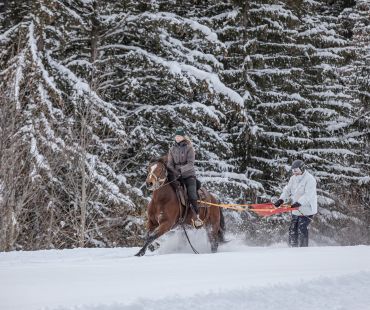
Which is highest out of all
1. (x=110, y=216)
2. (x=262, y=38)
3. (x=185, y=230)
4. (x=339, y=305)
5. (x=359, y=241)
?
(x=262, y=38)

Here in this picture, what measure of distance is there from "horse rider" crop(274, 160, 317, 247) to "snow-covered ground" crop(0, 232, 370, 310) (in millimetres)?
3033

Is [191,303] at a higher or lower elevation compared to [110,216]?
higher

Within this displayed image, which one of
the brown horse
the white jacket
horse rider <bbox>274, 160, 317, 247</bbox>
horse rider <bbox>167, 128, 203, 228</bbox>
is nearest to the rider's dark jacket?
horse rider <bbox>167, 128, 203, 228</bbox>

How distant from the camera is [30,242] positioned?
20484 mm

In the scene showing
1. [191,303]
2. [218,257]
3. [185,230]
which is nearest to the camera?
[191,303]

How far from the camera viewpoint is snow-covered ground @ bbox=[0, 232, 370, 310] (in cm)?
606

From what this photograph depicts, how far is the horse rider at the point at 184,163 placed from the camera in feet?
41.7

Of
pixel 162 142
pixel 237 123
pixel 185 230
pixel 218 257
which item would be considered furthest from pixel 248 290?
pixel 237 123

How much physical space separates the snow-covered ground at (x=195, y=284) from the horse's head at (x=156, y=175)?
2.23m

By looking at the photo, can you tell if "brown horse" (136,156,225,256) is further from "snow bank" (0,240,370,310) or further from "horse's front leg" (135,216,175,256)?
"snow bank" (0,240,370,310)

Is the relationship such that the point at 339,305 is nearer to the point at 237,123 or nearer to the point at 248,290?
the point at 248,290

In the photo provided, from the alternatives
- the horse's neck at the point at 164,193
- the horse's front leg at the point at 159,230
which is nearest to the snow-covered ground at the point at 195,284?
the horse's front leg at the point at 159,230

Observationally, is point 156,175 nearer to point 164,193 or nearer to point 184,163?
point 164,193

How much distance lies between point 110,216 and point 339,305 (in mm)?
17777
